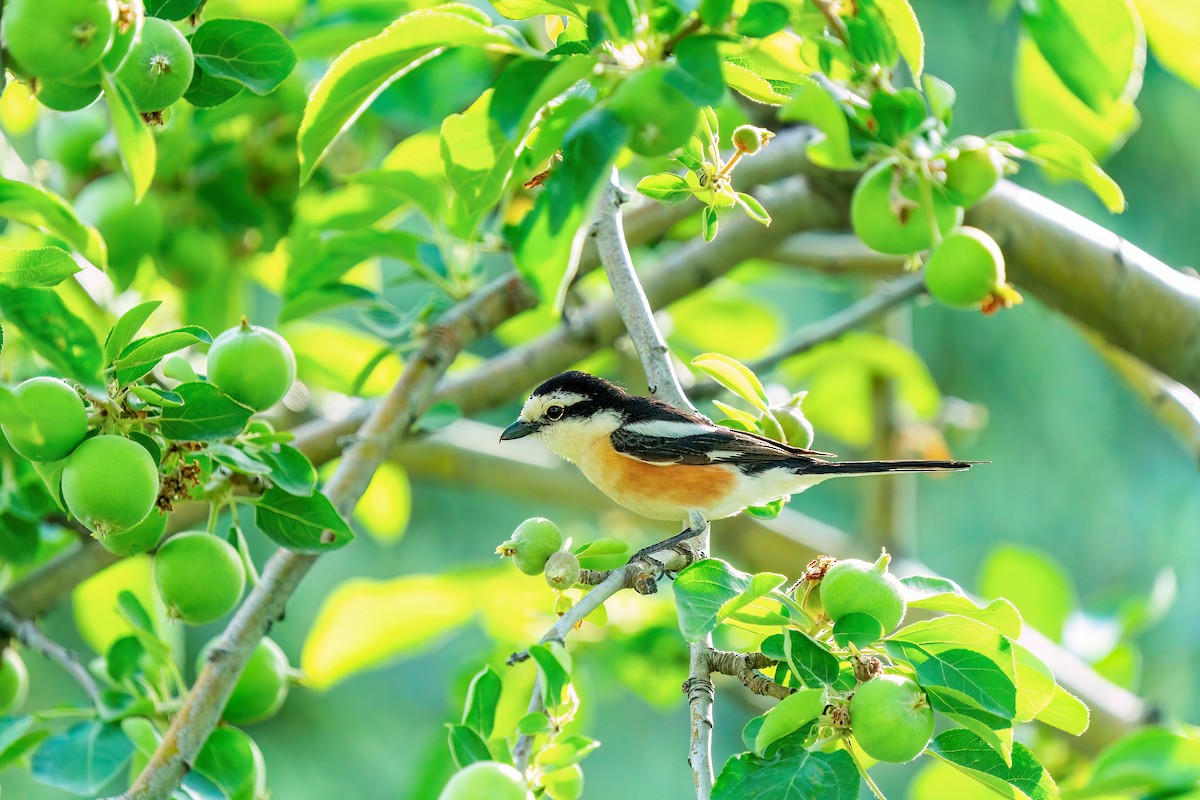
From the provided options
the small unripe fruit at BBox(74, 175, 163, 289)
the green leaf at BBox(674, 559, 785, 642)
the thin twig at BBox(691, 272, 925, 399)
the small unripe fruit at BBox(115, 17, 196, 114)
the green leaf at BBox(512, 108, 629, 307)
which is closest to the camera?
the green leaf at BBox(512, 108, 629, 307)

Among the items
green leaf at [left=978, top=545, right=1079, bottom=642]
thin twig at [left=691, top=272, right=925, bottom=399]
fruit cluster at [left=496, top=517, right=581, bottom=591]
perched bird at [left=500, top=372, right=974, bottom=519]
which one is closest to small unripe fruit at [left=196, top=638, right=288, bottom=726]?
fruit cluster at [left=496, top=517, right=581, bottom=591]

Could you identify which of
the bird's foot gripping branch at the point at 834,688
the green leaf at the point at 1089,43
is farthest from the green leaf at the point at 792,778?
the green leaf at the point at 1089,43

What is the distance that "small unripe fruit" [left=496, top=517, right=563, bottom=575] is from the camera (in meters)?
1.49

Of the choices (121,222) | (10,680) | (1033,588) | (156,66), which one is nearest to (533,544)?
(156,66)

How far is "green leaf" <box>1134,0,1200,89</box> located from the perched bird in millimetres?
1052

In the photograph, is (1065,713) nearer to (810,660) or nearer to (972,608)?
(972,608)

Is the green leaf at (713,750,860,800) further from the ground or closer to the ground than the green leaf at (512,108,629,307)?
closer to the ground

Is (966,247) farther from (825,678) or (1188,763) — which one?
(1188,763)

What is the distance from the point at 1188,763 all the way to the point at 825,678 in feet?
4.05

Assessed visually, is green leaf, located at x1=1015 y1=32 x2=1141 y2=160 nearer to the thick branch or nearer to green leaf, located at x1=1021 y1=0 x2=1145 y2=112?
the thick branch

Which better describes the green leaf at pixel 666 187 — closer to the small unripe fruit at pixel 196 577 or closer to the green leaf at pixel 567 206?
the green leaf at pixel 567 206

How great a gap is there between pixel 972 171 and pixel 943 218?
0.09 meters

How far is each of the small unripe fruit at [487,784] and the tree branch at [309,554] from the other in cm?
64

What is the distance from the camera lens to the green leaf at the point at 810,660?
1354 mm
